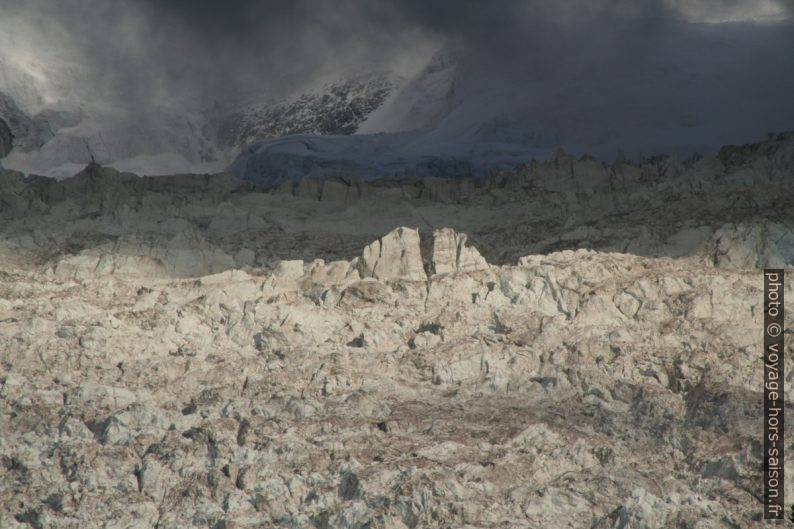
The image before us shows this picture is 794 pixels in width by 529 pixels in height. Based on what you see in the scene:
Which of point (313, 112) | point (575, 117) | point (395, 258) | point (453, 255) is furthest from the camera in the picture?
point (313, 112)

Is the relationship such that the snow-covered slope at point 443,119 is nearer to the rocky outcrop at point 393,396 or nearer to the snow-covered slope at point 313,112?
the snow-covered slope at point 313,112

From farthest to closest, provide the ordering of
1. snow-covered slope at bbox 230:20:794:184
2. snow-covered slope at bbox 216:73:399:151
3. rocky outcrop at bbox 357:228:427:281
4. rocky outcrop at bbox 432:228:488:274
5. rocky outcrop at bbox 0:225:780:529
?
1. snow-covered slope at bbox 216:73:399:151
2. snow-covered slope at bbox 230:20:794:184
3. rocky outcrop at bbox 357:228:427:281
4. rocky outcrop at bbox 432:228:488:274
5. rocky outcrop at bbox 0:225:780:529

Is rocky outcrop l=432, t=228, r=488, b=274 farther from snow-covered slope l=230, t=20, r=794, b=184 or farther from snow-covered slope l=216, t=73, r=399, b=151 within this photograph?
snow-covered slope l=216, t=73, r=399, b=151

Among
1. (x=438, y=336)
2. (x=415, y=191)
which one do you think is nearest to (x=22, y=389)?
(x=438, y=336)

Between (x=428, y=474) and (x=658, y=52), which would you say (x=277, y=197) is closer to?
(x=428, y=474)

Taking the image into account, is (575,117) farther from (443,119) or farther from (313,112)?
(313,112)

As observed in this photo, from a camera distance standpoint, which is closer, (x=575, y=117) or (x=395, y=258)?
(x=395, y=258)

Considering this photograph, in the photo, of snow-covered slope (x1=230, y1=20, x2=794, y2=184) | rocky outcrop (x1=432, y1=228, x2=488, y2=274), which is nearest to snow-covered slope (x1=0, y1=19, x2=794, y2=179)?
snow-covered slope (x1=230, y1=20, x2=794, y2=184)

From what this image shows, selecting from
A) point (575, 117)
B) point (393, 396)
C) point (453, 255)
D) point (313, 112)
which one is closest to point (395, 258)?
point (453, 255)

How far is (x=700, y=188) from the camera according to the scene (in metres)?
72.4

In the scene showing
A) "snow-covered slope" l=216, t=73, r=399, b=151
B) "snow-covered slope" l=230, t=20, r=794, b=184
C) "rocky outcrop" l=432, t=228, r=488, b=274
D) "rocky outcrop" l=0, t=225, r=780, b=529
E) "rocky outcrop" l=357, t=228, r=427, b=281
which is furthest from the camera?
"snow-covered slope" l=216, t=73, r=399, b=151

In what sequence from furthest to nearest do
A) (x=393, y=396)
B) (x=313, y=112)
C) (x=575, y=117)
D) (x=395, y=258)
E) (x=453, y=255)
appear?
1. (x=313, y=112)
2. (x=575, y=117)
3. (x=395, y=258)
4. (x=453, y=255)
5. (x=393, y=396)

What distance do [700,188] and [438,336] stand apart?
1912 cm

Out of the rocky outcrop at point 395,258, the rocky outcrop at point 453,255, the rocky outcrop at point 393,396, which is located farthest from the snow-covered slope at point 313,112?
the rocky outcrop at point 393,396
